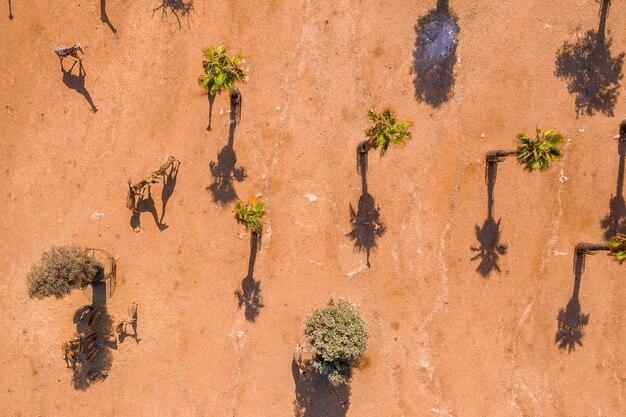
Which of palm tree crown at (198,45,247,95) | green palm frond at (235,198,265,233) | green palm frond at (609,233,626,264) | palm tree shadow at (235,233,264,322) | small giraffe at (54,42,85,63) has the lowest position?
palm tree shadow at (235,233,264,322)

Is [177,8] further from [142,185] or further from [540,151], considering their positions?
[540,151]

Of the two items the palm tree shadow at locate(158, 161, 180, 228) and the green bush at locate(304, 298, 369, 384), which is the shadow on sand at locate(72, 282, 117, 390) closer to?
the palm tree shadow at locate(158, 161, 180, 228)

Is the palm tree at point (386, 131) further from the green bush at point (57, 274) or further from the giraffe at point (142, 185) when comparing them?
the green bush at point (57, 274)

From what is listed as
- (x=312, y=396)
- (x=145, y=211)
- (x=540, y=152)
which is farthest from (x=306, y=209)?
(x=540, y=152)

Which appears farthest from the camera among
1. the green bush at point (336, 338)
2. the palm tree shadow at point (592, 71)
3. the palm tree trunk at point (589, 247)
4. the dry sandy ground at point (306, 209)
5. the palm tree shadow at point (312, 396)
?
the palm tree shadow at point (312, 396)

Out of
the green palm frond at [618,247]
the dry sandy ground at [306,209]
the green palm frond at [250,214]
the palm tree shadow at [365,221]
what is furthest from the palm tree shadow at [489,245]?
the green palm frond at [250,214]

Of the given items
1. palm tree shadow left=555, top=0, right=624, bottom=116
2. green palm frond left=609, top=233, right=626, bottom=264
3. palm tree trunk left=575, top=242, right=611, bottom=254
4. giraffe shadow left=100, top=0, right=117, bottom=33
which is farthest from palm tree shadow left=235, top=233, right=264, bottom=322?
palm tree shadow left=555, top=0, right=624, bottom=116
